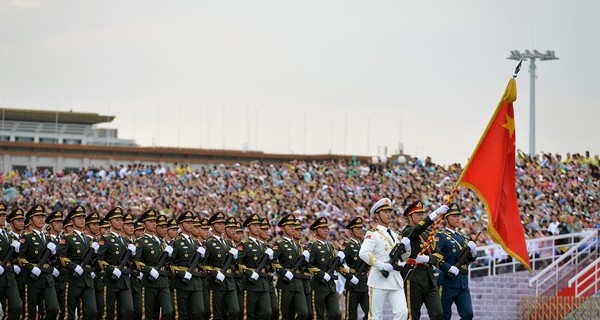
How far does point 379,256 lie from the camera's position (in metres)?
16.5

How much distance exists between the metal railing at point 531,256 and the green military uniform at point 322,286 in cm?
712

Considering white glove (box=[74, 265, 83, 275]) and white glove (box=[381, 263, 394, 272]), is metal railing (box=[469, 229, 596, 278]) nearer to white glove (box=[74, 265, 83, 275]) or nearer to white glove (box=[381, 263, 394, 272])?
white glove (box=[381, 263, 394, 272])

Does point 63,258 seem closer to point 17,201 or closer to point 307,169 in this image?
point 307,169

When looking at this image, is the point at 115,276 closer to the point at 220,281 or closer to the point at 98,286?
the point at 98,286

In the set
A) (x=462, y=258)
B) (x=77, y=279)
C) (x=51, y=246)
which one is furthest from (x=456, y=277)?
(x=51, y=246)

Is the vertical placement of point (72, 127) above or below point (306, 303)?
above

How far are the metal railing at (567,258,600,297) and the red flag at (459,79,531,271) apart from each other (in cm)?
903

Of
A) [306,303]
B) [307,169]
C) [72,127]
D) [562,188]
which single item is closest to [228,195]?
[307,169]

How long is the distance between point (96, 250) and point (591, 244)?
1194cm

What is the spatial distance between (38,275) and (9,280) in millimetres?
429

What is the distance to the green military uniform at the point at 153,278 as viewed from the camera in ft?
62.6

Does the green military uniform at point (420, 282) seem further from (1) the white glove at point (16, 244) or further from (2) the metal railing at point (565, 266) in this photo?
(2) the metal railing at point (565, 266)

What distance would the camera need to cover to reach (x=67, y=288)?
18750 millimetres

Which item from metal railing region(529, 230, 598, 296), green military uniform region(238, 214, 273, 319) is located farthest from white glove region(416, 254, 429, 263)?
metal railing region(529, 230, 598, 296)
